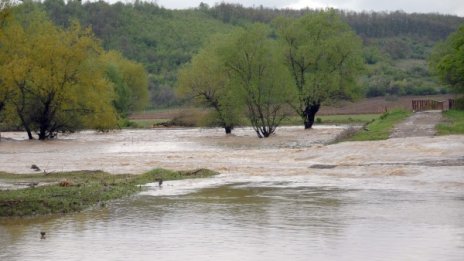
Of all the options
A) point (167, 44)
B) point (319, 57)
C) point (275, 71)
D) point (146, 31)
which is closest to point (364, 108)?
point (319, 57)

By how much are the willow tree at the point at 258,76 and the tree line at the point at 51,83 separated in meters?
10.8

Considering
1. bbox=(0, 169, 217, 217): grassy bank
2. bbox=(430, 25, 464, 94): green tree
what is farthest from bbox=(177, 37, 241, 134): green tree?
bbox=(0, 169, 217, 217): grassy bank

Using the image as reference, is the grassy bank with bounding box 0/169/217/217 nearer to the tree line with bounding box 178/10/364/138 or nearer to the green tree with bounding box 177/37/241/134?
the tree line with bounding box 178/10/364/138

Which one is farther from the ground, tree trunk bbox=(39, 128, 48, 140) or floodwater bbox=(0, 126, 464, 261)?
tree trunk bbox=(39, 128, 48, 140)

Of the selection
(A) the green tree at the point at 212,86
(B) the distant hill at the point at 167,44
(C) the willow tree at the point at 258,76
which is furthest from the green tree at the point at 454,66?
(B) the distant hill at the point at 167,44

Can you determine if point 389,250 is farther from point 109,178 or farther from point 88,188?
point 109,178

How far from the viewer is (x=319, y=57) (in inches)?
2940

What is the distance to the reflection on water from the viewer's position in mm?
16391

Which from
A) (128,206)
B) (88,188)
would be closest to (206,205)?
(128,206)

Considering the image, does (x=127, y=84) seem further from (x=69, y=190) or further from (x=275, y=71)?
(x=69, y=190)

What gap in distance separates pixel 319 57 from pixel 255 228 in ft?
185

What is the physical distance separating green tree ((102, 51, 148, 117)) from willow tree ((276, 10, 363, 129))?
19.7 metres

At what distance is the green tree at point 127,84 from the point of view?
86750mm

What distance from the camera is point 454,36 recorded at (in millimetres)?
79625
